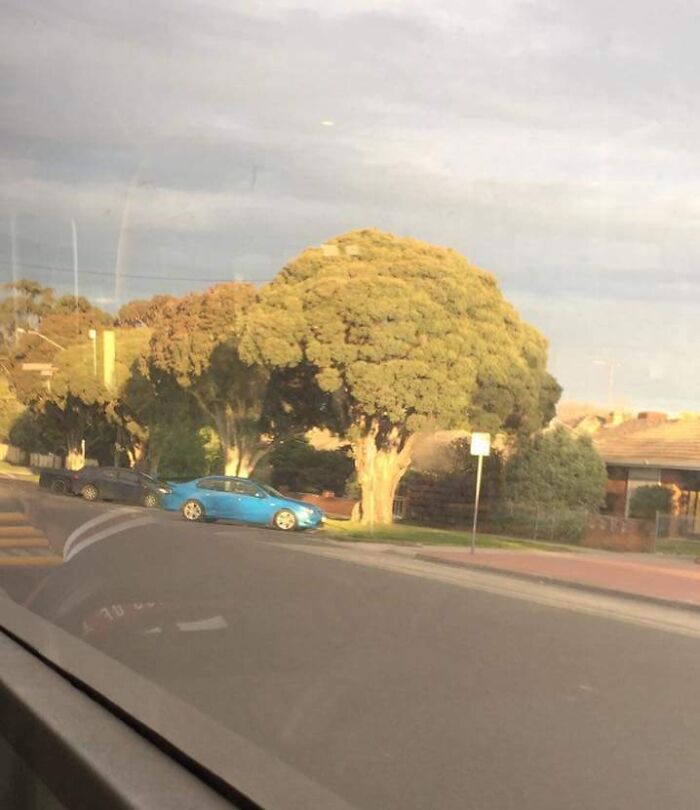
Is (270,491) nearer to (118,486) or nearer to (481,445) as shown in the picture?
(118,486)

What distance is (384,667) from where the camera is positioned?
161 inches

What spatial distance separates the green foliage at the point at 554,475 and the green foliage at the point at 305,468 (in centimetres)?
99

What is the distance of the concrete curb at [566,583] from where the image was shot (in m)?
5.16

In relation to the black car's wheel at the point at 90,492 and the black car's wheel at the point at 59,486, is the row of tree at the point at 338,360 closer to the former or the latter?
the black car's wheel at the point at 90,492

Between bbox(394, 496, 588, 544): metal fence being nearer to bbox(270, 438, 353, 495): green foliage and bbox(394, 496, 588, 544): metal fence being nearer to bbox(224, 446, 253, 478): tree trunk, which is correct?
bbox(270, 438, 353, 495): green foliage

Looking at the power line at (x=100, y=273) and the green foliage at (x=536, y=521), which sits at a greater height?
the power line at (x=100, y=273)

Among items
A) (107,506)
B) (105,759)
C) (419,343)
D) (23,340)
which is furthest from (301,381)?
(23,340)

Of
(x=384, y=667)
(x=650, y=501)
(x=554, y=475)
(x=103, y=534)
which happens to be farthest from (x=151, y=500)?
(x=650, y=501)

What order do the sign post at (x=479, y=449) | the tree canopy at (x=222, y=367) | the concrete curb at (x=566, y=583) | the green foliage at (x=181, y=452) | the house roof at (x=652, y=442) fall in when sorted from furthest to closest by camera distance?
the sign post at (x=479, y=449)
the concrete curb at (x=566, y=583)
the green foliage at (x=181, y=452)
the tree canopy at (x=222, y=367)
the house roof at (x=652, y=442)

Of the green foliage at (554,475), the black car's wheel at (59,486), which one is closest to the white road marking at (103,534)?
the black car's wheel at (59,486)

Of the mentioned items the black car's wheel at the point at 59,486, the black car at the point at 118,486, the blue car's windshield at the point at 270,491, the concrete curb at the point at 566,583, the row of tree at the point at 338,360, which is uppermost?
the row of tree at the point at 338,360

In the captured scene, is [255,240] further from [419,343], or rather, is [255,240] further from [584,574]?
[584,574]

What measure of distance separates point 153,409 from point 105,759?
2323 mm

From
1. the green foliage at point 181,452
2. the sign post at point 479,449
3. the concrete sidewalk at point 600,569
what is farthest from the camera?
the sign post at point 479,449
